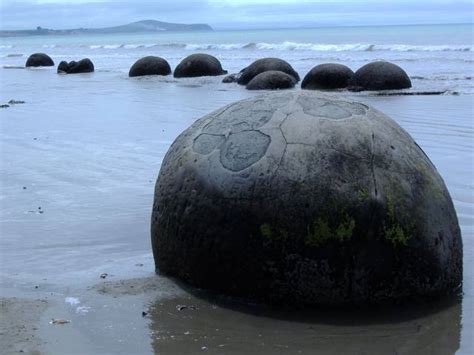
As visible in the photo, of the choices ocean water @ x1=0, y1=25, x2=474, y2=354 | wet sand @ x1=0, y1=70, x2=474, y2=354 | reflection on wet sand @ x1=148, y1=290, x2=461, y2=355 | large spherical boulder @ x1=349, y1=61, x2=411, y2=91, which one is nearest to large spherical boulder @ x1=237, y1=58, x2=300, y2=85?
large spherical boulder @ x1=349, y1=61, x2=411, y2=91

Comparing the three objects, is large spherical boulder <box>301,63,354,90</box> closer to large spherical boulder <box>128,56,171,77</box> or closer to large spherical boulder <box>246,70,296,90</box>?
large spherical boulder <box>246,70,296,90</box>

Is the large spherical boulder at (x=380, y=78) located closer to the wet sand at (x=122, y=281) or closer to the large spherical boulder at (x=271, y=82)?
the large spherical boulder at (x=271, y=82)

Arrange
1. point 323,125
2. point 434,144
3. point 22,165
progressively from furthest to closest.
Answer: point 434,144 → point 22,165 → point 323,125

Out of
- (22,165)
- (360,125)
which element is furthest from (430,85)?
(360,125)

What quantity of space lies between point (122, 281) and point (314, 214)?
142 cm

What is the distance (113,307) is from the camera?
14.0ft

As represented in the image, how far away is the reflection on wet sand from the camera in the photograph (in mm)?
3711

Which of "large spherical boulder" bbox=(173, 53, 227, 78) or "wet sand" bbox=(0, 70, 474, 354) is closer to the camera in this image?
"wet sand" bbox=(0, 70, 474, 354)

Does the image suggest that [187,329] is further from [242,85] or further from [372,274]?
[242,85]

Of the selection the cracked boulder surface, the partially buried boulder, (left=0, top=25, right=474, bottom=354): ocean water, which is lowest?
the partially buried boulder

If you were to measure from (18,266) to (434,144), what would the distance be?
19.2 feet

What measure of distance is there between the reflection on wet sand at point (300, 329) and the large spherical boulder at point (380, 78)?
554 inches

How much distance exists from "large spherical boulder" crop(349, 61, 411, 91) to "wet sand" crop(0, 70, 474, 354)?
7.37 metres

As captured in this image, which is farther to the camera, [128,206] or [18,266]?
[128,206]
